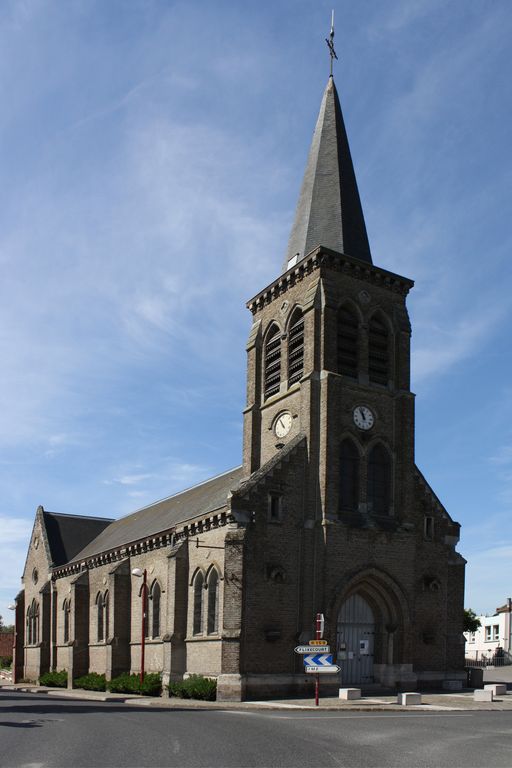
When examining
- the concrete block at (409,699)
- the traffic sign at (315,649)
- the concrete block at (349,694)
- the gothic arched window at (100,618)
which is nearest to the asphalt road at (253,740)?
the concrete block at (409,699)

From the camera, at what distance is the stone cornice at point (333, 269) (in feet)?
117

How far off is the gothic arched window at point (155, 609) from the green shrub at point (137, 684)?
7.64 ft

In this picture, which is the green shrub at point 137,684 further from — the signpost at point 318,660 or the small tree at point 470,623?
the small tree at point 470,623

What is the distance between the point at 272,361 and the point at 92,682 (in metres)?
18.1

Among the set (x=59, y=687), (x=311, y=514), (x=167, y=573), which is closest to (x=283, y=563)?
(x=311, y=514)

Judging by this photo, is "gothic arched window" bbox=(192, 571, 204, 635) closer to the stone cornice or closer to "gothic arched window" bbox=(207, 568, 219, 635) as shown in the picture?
"gothic arched window" bbox=(207, 568, 219, 635)

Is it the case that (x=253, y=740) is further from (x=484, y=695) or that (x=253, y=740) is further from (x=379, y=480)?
(x=379, y=480)

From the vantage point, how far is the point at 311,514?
3303 centimetres

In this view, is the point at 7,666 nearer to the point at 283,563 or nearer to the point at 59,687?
the point at 59,687

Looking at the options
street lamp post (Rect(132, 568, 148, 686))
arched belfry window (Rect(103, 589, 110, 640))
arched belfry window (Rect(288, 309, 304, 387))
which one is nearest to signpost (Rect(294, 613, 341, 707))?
street lamp post (Rect(132, 568, 148, 686))

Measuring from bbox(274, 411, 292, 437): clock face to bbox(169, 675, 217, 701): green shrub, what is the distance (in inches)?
411

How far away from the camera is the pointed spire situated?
37.5 m

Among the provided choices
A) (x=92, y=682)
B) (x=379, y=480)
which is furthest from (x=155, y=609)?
(x=379, y=480)

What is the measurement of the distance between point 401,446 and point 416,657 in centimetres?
884
